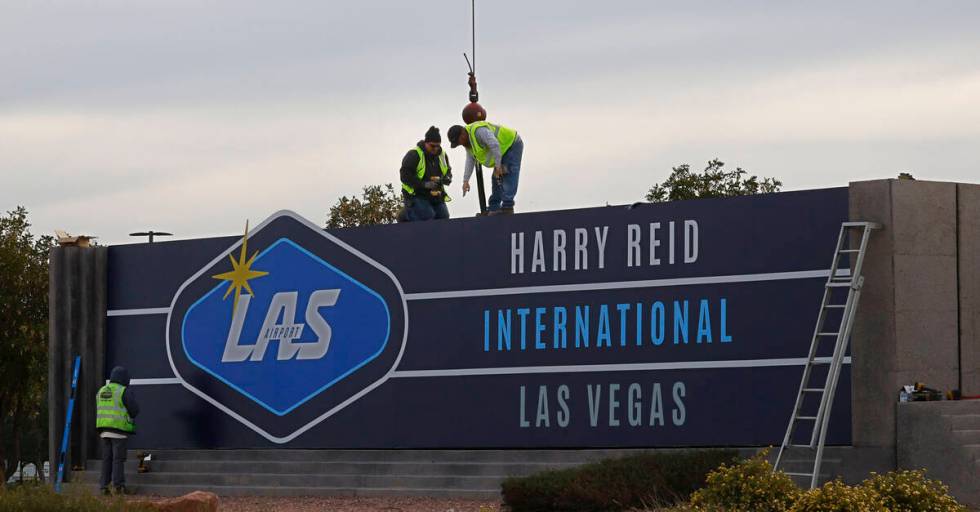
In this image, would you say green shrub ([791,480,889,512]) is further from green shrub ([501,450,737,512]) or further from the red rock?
the red rock

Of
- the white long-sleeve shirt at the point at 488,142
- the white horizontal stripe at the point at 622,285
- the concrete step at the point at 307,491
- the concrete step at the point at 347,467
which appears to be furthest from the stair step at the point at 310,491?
the white long-sleeve shirt at the point at 488,142

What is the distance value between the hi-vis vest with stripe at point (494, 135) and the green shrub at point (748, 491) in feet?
29.4

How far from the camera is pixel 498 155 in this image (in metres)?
22.6

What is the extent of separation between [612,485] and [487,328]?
18.6ft

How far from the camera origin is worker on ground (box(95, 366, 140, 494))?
74.5 ft

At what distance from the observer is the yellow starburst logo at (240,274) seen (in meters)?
24.5

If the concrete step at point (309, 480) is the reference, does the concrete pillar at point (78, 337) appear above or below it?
above

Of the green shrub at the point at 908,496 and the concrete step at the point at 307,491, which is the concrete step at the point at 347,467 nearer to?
the concrete step at the point at 307,491

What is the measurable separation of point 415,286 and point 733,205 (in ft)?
17.0

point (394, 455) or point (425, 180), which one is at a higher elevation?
point (425, 180)

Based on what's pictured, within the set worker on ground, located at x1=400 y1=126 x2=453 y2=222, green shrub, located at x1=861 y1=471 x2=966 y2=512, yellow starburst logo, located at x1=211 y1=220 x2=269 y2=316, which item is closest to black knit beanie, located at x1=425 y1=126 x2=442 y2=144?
worker on ground, located at x1=400 y1=126 x2=453 y2=222

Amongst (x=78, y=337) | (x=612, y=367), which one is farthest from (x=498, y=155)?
(x=78, y=337)

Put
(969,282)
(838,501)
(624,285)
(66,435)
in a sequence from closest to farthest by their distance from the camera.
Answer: (838,501) < (969,282) < (624,285) < (66,435)

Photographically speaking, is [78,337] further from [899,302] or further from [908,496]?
[908,496]
